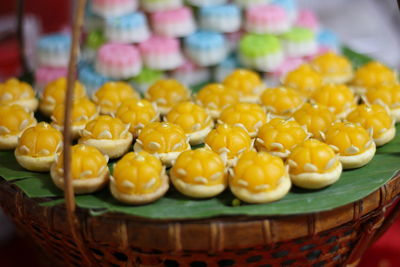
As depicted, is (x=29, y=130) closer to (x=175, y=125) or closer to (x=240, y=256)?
(x=175, y=125)

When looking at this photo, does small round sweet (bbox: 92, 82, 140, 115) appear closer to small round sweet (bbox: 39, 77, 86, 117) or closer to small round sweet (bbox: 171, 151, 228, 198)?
small round sweet (bbox: 39, 77, 86, 117)

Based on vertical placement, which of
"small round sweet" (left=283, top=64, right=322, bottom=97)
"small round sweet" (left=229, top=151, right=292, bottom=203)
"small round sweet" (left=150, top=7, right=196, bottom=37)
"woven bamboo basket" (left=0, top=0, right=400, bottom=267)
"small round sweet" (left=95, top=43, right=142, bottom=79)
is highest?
"small round sweet" (left=150, top=7, right=196, bottom=37)

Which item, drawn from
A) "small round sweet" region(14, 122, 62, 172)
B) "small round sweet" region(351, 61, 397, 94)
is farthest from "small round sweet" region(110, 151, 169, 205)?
"small round sweet" region(351, 61, 397, 94)

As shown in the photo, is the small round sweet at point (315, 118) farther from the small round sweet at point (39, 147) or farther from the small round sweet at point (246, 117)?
the small round sweet at point (39, 147)

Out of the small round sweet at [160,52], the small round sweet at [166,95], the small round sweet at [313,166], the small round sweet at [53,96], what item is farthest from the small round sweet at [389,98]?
the small round sweet at [53,96]

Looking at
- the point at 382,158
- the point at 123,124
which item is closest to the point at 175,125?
the point at 123,124
